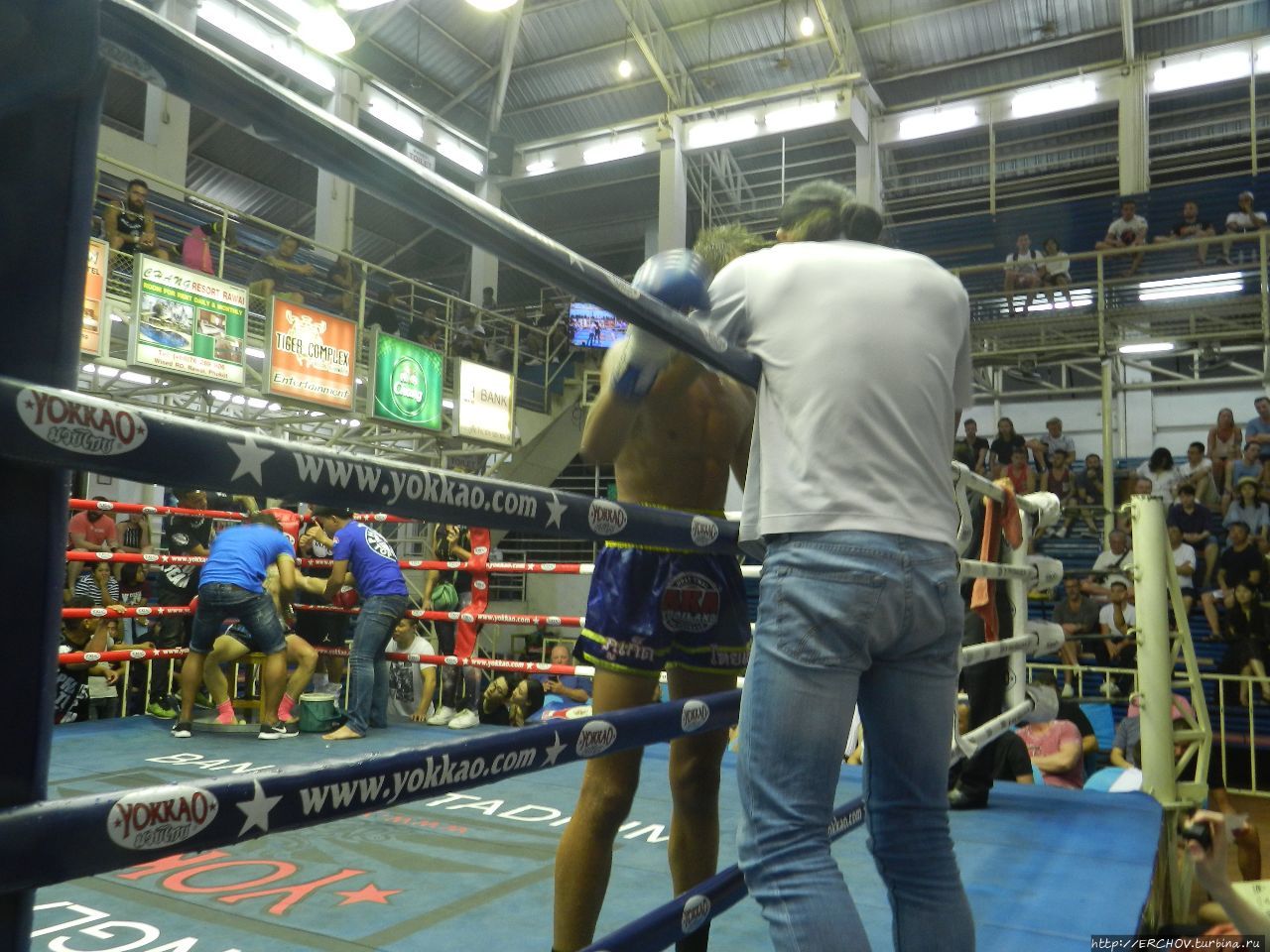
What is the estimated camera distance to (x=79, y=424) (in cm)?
71

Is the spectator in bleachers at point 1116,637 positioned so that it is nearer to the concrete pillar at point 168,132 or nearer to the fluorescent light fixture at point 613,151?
the fluorescent light fixture at point 613,151

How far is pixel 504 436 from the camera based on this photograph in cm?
1089

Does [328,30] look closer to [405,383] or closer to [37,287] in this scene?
[405,383]

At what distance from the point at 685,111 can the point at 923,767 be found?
13467 millimetres

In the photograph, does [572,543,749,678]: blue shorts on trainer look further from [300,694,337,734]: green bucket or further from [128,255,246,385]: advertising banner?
[128,255,246,385]: advertising banner

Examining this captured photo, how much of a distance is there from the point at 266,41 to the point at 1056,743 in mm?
11828

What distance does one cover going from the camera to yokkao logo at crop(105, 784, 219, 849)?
2.34 ft

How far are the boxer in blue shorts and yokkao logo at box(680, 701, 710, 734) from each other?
0.64ft

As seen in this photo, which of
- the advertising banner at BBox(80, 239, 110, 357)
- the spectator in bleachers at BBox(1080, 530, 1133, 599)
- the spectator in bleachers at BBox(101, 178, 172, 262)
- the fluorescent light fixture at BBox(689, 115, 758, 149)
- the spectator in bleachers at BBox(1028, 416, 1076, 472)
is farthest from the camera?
the fluorescent light fixture at BBox(689, 115, 758, 149)

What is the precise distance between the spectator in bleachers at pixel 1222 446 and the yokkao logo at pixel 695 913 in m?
9.60

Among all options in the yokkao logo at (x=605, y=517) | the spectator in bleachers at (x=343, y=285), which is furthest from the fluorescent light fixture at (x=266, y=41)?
the yokkao logo at (x=605, y=517)

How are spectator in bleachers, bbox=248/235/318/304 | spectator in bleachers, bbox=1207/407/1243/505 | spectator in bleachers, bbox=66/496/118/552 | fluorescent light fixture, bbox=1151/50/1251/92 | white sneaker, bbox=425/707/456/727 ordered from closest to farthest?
white sneaker, bbox=425/707/456/727 < spectator in bleachers, bbox=66/496/118/552 < spectator in bleachers, bbox=248/235/318/304 < spectator in bleachers, bbox=1207/407/1243/505 < fluorescent light fixture, bbox=1151/50/1251/92

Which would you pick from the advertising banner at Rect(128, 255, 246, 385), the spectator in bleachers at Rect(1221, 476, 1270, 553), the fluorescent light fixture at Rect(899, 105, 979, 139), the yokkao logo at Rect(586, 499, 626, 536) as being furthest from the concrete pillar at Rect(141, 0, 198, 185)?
the spectator in bleachers at Rect(1221, 476, 1270, 553)

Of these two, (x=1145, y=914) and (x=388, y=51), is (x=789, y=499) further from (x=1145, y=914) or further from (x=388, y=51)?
(x=388, y=51)
